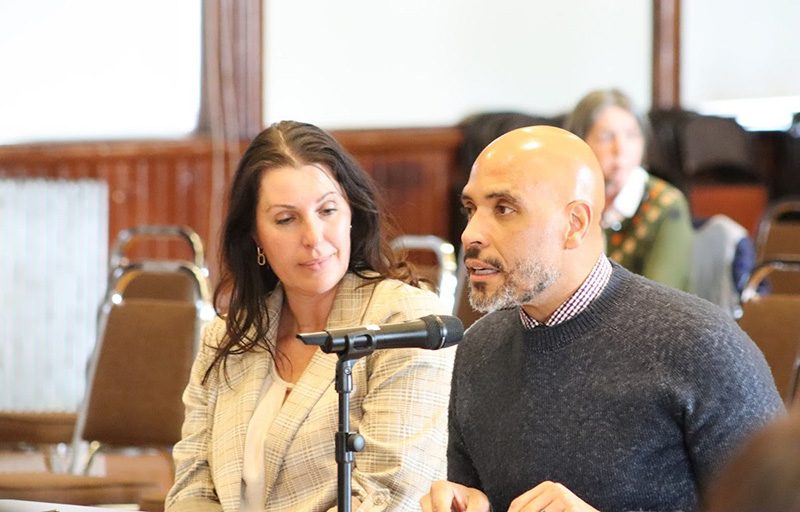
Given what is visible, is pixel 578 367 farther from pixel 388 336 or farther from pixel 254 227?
pixel 254 227

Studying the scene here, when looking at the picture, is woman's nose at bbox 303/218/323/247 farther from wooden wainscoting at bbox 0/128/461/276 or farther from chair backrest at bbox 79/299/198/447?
wooden wainscoting at bbox 0/128/461/276

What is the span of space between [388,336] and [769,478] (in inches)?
37.7

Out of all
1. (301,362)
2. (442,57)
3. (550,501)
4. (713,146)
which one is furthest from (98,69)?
(550,501)

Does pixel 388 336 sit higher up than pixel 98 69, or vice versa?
pixel 98 69

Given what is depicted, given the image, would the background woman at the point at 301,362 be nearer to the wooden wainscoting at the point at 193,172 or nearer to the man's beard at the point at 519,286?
the man's beard at the point at 519,286

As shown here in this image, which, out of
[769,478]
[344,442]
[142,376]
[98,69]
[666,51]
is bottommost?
[142,376]

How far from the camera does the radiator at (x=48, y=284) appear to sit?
214 inches

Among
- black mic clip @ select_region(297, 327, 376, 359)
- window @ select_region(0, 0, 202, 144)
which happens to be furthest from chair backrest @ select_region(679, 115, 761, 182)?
black mic clip @ select_region(297, 327, 376, 359)

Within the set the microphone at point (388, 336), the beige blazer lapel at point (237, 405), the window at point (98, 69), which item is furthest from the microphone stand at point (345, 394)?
Result: the window at point (98, 69)

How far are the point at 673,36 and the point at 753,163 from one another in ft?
2.33

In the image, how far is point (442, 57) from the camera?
20.2 feet

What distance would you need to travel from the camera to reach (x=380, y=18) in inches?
236

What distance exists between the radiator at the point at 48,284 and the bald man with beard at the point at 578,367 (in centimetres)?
381

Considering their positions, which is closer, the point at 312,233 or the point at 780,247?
the point at 312,233
